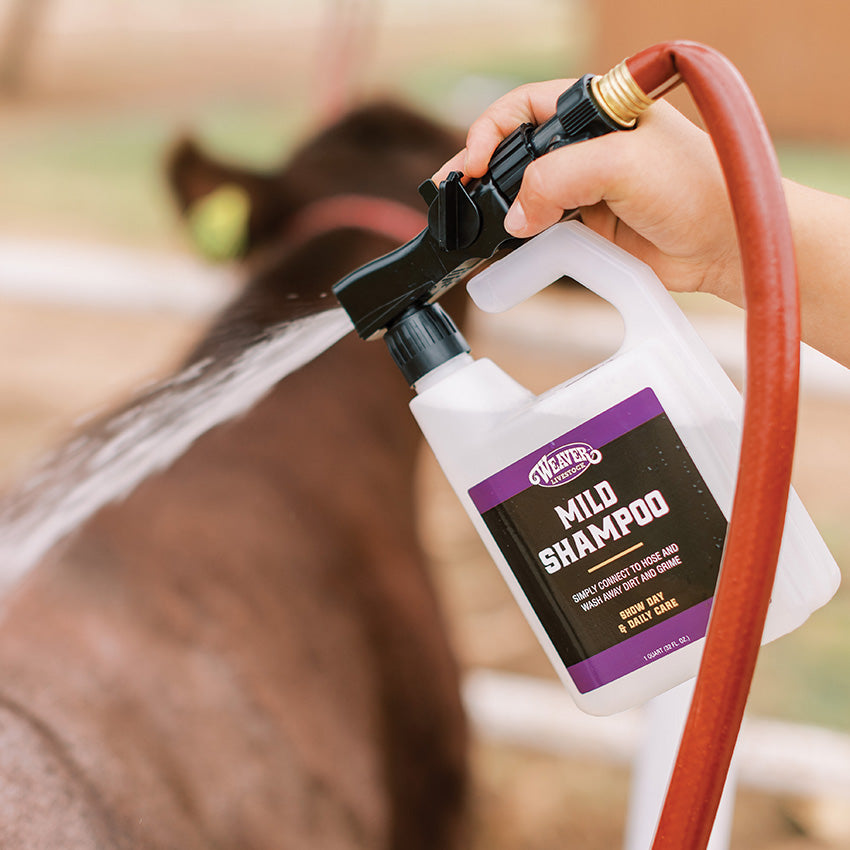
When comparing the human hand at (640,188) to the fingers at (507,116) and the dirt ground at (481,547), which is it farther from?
the dirt ground at (481,547)

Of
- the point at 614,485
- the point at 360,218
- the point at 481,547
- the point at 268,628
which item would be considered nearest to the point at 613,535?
the point at 614,485

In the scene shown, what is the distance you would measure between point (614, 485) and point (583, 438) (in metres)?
0.02

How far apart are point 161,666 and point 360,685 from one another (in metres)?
0.19

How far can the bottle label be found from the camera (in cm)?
35

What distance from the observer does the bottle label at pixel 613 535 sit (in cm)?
35

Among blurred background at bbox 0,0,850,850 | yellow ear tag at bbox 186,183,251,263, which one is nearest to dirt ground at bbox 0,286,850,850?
blurred background at bbox 0,0,850,850

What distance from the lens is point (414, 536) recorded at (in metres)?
0.95

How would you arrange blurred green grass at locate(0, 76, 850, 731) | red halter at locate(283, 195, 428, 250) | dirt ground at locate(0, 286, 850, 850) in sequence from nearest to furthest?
red halter at locate(283, 195, 428, 250) → dirt ground at locate(0, 286, 850, 850) → blurred green grass at locate(0, 76, 850, 731)

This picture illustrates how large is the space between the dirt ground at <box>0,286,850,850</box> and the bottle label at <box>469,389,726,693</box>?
0.62m

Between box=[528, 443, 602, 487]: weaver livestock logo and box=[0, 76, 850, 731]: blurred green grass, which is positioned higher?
box=[0, 76, 850, 731]: blurred green grass

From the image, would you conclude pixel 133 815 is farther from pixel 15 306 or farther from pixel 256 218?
pixel 15 306

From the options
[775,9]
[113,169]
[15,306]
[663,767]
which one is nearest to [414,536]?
[663,767]

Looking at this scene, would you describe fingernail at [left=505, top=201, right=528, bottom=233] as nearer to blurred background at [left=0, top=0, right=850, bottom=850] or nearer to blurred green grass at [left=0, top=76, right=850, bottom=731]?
blurred background at [left=0, top=0, right=850, bottom=850]

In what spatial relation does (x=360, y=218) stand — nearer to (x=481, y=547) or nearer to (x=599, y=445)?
(x=599, y=445)
